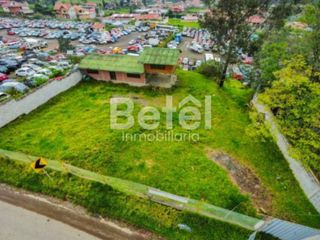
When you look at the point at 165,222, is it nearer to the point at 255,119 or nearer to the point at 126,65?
the point at 255,119

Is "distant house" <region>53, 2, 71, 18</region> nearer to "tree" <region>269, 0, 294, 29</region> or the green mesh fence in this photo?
"tree" <region>269, 0, 294, 29</region>

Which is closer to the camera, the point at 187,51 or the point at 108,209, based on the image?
the point at 108,209

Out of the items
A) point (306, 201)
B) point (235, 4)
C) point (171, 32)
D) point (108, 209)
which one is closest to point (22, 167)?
Answer: point (108, 209)

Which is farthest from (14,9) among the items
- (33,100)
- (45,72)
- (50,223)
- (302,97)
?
(302,97)

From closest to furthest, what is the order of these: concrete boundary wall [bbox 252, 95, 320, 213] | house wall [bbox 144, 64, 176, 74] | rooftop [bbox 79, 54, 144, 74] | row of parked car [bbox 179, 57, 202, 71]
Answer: concrete boundary wall [bbox 252, 95, 320, 213]
house wall [bbox 144, 64, 176, 74]
rooftop [bbox 79, 54, 144, 74]
row of parked car [bbox 179, 57, 202, 71]

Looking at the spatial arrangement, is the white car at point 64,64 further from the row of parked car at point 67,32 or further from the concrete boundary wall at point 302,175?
the concrete boundary wall at point 302,175

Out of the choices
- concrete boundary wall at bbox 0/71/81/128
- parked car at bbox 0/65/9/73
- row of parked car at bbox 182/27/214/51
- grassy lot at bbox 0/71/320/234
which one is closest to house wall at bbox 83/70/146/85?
concrete boundary wall at bbox 0/71/81/128

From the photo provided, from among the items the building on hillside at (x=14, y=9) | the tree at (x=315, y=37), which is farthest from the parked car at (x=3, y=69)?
the building on hillside at (x=14, y=9)
